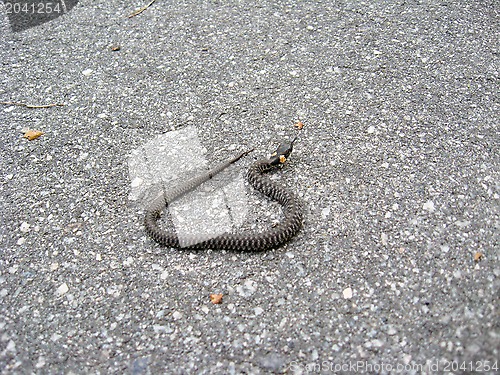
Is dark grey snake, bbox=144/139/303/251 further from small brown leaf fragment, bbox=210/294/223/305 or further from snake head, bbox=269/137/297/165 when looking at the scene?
small brown leaf fragment, bbox=210/294/223/305

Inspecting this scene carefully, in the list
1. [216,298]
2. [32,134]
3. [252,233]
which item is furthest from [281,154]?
[32,134]

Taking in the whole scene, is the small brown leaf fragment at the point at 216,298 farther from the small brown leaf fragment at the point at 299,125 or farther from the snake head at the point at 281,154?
the small brown leaf fragment at the point at 299,125

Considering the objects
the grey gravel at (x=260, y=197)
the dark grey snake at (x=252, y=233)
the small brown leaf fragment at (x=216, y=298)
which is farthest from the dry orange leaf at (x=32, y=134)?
the small brown leaf fragment at (x=216, y=298)

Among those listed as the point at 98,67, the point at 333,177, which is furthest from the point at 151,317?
the point at 98,67

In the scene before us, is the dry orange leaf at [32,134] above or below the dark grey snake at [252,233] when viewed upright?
above

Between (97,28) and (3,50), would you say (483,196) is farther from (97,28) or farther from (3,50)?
(3,50)

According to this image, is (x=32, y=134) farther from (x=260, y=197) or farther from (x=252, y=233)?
(x=252, y=233)
